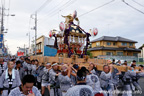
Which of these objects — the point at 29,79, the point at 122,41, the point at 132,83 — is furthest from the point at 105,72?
the point at 122,41

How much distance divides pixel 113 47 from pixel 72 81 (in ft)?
117

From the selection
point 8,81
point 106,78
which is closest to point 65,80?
point 106,78

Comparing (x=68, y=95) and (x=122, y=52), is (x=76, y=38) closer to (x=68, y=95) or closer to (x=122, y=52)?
(x=68, y=95)

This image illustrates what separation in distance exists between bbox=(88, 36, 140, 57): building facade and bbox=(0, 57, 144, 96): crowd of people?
3140 centimetres

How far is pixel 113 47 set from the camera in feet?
131

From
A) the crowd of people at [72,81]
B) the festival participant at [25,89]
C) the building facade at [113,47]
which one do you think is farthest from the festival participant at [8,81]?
the building facade at [113,47]

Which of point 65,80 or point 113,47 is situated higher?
point 113,47

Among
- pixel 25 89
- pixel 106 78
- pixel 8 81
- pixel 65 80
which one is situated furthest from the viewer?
pixel 106 78

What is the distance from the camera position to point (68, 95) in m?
2.82

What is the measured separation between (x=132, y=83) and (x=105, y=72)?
5.52 ft

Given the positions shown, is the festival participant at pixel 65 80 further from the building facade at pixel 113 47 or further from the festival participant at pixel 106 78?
the building facade at pixel 113 47

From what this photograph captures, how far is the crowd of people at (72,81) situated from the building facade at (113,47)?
31.4 metres

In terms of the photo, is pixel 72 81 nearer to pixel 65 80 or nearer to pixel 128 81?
pixel 65 80

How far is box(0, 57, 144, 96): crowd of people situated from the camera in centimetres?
274
